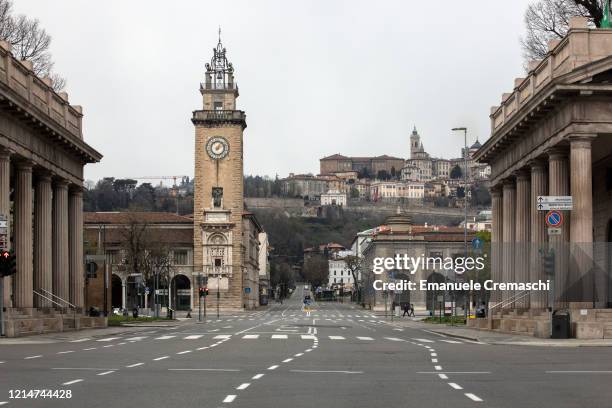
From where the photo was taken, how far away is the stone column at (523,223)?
51.5 meters

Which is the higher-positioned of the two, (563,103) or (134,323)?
(563,103)

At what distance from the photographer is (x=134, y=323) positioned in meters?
67.6

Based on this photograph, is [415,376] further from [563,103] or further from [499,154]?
[499,154]

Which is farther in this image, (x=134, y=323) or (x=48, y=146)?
(x=134, y=323)

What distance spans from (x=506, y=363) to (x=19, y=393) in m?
12.6

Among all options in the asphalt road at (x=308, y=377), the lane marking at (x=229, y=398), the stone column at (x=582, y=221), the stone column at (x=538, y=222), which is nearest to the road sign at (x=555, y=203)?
the stone column at (x=582, y=221)

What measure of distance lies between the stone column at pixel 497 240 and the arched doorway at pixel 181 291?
80322mm

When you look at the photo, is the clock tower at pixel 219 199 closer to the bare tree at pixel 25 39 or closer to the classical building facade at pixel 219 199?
the classical building facade at pixel 219 199

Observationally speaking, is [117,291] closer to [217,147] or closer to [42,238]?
[217,147]

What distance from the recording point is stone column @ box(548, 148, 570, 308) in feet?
132

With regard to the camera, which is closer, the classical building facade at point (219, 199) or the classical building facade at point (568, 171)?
the classical building facade at point (568, 171)

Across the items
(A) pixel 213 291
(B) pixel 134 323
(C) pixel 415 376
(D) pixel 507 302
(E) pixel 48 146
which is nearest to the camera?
(C) pixel 415 376

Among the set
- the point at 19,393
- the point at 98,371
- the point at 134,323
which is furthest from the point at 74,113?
the point at 19,393

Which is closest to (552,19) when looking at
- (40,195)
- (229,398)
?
(40,195)
